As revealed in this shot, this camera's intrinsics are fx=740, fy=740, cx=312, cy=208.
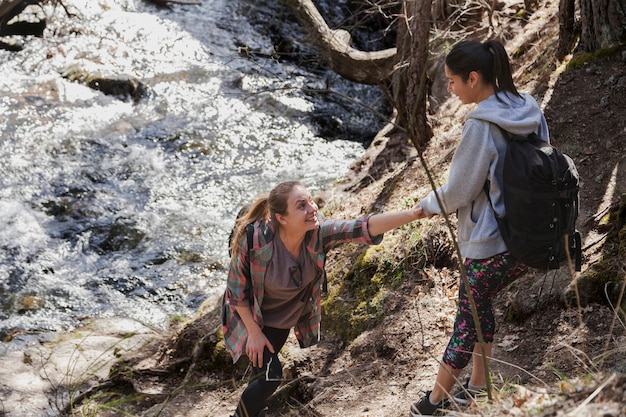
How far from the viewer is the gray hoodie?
326 cm

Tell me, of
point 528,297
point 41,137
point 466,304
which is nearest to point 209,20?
point 41,137

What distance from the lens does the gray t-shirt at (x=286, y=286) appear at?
Answer: 3887 millimetres

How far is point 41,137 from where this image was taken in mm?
10641

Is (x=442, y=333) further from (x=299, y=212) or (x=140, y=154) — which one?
(x=140, y=154)

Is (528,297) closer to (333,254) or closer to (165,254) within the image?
(333,254)

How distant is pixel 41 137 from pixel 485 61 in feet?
28.6

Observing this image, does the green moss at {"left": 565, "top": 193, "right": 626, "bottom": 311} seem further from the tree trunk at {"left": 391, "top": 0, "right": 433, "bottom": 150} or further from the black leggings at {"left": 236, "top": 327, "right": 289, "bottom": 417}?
the tree trunk at {"left": 391, "top": 0, "right": 433, "bottom": 150}

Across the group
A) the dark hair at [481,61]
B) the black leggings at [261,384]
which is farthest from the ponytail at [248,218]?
the dark hair at [481,61]

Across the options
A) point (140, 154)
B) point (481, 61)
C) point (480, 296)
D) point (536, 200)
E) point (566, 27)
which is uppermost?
point (481, 61)

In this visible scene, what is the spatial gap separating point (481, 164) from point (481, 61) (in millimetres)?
461

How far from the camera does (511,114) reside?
3.27m

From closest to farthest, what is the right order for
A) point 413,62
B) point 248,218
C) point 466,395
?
point 466,395, point 248,218, point 413,62

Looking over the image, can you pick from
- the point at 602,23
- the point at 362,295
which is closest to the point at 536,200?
the point at 362,295

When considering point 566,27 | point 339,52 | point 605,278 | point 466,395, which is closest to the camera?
point 466,395
